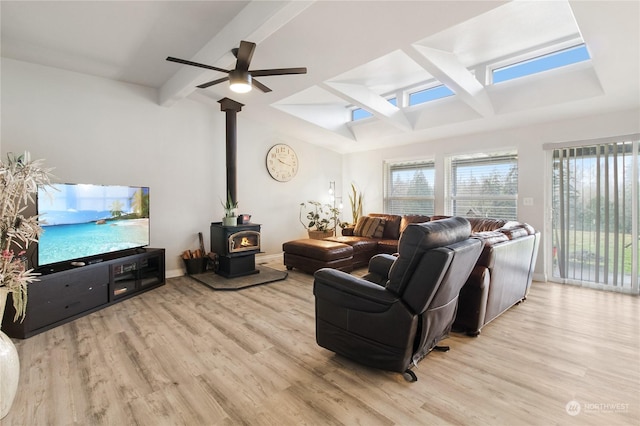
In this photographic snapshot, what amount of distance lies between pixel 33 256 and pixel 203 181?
2445 millimetres

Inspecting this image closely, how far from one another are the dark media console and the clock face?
2604mm

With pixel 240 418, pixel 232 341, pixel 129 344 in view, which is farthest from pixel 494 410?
pixel 129 344

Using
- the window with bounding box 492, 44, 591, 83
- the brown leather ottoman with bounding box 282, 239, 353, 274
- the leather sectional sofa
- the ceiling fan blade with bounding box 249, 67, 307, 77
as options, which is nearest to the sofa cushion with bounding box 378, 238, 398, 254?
the brown leather ottoman with bounding box 282, 239, 353, 274

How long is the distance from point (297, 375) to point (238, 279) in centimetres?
252

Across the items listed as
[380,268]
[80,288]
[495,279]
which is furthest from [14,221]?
[495,279]

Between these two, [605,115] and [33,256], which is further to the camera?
[605,115]

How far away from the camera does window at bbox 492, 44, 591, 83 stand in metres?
3.48

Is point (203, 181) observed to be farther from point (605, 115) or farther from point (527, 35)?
point (605, 115)

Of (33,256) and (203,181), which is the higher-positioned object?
(203,181)

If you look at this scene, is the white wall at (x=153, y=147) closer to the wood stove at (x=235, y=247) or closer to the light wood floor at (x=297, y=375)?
the wood stove at (x=235, y=247)

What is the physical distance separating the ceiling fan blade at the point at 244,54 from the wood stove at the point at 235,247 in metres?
2.34

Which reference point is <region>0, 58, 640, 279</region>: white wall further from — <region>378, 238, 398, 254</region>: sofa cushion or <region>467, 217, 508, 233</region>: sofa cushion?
<region>378, 238, 398, 254</region>: sofa cushion

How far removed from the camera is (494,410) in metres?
1.69

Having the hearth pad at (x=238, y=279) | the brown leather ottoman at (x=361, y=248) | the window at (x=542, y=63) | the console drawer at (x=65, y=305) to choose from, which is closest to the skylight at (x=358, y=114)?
the window at (x=542, y=63)
